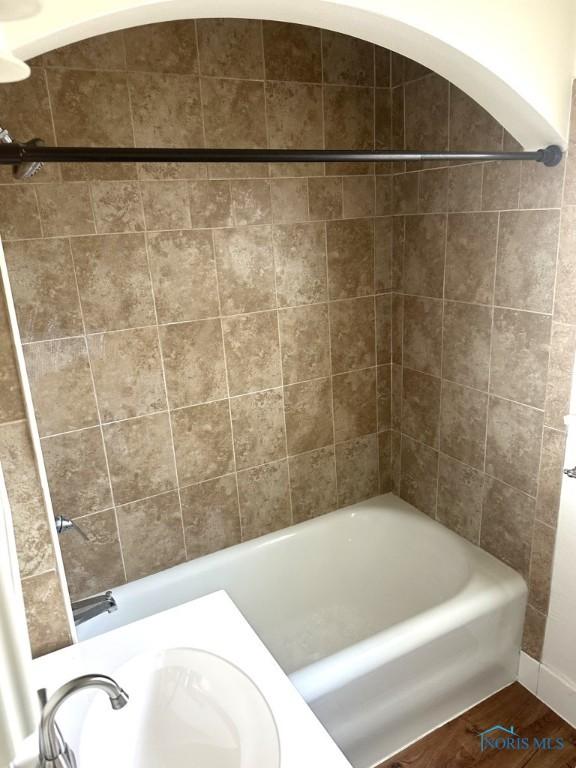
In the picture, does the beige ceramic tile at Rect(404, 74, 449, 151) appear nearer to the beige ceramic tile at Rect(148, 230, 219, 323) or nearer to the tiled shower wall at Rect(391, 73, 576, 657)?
the tiled shower wall at Rect(391, 73, 576, 657)

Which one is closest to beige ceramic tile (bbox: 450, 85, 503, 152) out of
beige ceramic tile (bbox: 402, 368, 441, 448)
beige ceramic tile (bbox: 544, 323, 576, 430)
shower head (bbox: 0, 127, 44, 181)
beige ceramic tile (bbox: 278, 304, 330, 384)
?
beige ceramic tile (bbox: 544, 323, 576, 430)

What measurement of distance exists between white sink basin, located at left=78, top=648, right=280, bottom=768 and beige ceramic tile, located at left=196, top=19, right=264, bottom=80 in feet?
5.77

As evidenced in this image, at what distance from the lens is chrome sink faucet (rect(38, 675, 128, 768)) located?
0.78m

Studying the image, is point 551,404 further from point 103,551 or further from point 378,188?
point 103,551

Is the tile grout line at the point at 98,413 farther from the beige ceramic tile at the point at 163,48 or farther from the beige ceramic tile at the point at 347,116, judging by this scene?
the beige ceramic tile at the point at 347,116

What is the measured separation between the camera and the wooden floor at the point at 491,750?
1706 millimetres

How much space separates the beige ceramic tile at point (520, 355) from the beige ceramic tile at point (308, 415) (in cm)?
69

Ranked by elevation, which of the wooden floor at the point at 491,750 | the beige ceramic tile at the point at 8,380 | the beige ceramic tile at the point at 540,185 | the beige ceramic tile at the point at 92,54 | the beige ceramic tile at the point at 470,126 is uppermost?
the beige ceramic tile at the point at 92,54

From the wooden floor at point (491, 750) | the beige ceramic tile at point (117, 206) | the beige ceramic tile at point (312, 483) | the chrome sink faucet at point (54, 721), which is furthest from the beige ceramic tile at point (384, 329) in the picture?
the chrome sink faucet at point (54, 721)

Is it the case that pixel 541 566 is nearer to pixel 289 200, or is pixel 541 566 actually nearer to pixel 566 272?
pixel 566 272

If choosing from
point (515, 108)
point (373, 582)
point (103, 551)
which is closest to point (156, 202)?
point (515, 108)

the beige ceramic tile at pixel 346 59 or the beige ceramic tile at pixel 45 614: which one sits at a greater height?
the beige ceramic tile at pixel 346 59

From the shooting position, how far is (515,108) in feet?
4.77

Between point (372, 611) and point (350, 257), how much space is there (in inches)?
58.3
